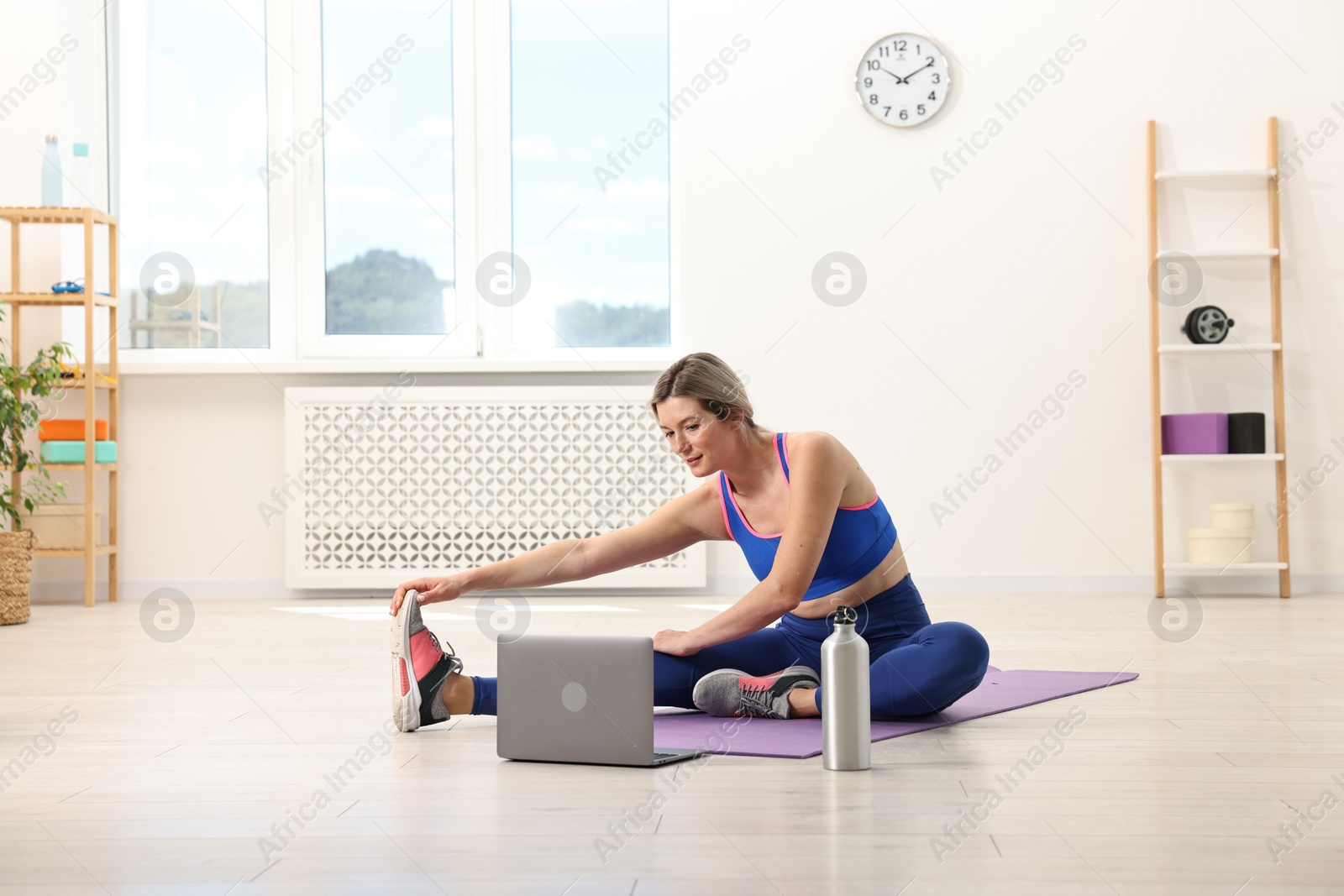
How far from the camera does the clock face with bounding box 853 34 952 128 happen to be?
13.5 ft

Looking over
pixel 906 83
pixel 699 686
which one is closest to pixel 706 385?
pixel 699 686

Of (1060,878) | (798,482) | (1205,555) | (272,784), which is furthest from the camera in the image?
(1205,555)

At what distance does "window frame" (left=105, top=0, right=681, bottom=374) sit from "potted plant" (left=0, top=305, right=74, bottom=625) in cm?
49

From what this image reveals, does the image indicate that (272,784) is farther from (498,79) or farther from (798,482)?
(498,79)

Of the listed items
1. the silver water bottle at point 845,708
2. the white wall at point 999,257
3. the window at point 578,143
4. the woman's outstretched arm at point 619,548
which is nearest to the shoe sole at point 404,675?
the woman's outstretched arm at point 619,548

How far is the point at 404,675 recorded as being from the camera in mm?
1860

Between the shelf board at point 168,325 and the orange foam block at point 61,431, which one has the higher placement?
the shelf board at point 168,325

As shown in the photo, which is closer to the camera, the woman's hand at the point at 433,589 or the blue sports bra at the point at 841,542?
the woman's hand at the point at 433,589

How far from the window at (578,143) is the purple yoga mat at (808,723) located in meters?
2.41

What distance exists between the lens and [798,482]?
1.79 m

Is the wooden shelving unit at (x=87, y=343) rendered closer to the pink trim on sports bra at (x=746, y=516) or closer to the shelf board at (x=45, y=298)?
the shelf board at (x=45, y=298)

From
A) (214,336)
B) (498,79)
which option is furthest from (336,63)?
(214,336)

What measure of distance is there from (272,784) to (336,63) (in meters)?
3.34

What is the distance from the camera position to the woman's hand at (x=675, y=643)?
6.20ft
